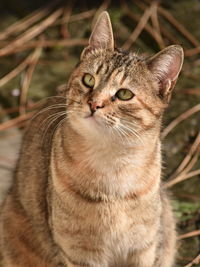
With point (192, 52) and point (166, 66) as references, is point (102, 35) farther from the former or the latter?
point (192, 52)

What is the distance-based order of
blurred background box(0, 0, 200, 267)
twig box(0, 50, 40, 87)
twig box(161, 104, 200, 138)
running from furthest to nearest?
twig box(0, 50, 40, 87) < twig box(161, 104, 200, 138) < blurred background box(0, 0, 200, 267)

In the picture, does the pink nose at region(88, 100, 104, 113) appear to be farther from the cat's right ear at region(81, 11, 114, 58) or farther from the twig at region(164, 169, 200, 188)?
the twig at region(164, 169, 200, 188)

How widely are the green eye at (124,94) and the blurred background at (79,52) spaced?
1.34 metres

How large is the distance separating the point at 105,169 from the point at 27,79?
2.17 metres

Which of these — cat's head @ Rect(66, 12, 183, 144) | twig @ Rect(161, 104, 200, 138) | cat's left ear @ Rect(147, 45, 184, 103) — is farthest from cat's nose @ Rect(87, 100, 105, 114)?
twig @ Rect(161, 104, 200, 138)

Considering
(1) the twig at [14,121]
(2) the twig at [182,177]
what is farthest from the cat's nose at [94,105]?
(1) the twig at [14,121]

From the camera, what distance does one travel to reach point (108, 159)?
2.77 meters

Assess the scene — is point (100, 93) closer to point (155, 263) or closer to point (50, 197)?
point (50, 197)

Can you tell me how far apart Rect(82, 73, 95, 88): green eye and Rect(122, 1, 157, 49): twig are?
2.24m

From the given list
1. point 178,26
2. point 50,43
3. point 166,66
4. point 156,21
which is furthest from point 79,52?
point 166,66

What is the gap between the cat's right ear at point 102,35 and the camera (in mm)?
2865

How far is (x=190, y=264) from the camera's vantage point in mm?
3484

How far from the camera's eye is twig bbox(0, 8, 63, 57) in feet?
16.4

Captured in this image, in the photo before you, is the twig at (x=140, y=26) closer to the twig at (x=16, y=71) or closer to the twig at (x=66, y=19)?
the twig at (x=66, y=19)
